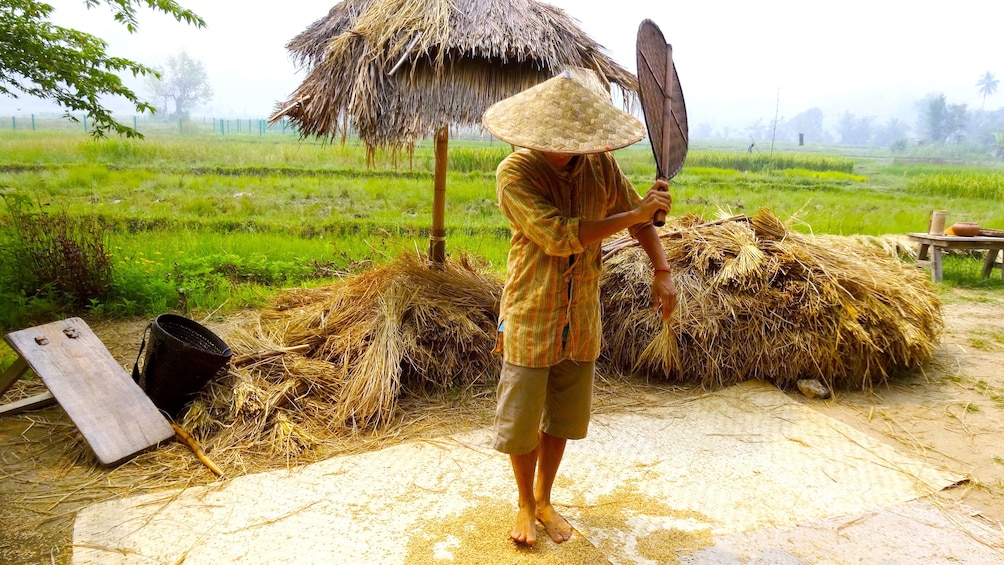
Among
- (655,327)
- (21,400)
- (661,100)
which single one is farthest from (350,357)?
(661,100)

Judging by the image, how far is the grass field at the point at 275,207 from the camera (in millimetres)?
4555

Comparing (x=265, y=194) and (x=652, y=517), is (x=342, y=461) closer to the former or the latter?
(x=652, y=517)

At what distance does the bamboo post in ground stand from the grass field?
0.26 m

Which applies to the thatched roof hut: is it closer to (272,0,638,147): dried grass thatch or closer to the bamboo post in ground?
(272,0,638,147): dried grass thatch

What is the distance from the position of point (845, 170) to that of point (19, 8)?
22895 millimetres

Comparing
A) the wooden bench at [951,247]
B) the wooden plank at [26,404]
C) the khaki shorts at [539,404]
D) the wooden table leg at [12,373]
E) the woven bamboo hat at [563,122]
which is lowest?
the wooden plank at [26,404]

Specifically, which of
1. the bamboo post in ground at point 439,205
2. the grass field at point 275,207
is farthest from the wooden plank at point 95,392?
the bamboo post in ground at point 439,205

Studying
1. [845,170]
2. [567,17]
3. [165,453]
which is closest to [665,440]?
[165,453]

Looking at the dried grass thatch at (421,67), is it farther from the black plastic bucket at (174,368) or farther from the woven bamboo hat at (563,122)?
the woven bamboo hat at (563,122)

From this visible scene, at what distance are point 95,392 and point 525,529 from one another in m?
2.08

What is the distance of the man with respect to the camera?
1638 mm

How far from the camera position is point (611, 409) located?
327 cm

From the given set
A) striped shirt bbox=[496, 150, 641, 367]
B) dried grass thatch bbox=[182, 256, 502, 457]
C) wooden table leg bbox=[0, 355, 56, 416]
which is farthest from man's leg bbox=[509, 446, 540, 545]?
wooden table leg bbox=[0, 355, 56, 416]

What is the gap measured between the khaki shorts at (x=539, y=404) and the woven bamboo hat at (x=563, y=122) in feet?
2.23
